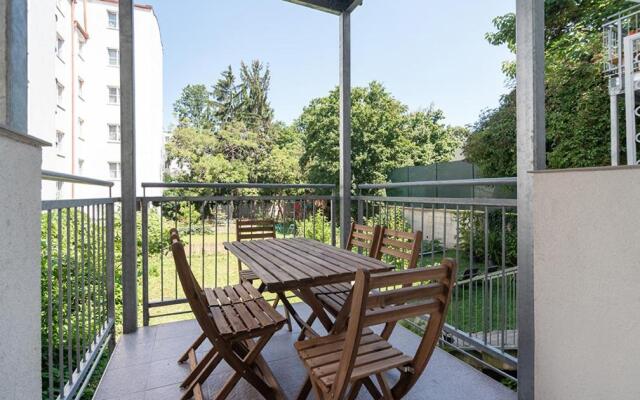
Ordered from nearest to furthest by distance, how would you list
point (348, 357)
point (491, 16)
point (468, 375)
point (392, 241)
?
point (348, 357), point (468, 375), point (392, 241), point (491, 16)

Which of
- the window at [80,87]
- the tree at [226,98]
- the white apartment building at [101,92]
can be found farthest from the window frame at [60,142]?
the tree at [226,98]

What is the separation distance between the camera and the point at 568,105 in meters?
8.42

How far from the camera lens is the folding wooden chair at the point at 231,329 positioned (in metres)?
1.69

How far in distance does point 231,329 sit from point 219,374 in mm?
721

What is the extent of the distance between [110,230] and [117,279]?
2378mm

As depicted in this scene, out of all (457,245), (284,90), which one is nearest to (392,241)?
(457,245)

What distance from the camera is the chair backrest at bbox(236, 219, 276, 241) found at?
11.6ft

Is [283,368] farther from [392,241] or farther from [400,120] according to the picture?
[400,120]

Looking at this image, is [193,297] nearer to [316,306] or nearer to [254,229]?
[316,306]

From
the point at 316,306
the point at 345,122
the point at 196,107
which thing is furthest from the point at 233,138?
the point at 316,306

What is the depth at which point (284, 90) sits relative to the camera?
27.8 meters

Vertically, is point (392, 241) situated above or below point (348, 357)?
above

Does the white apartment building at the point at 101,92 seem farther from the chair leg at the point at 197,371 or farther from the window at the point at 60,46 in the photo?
the chair leg at the point at 197,371

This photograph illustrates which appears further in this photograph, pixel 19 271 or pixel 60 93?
pixel 60 93
